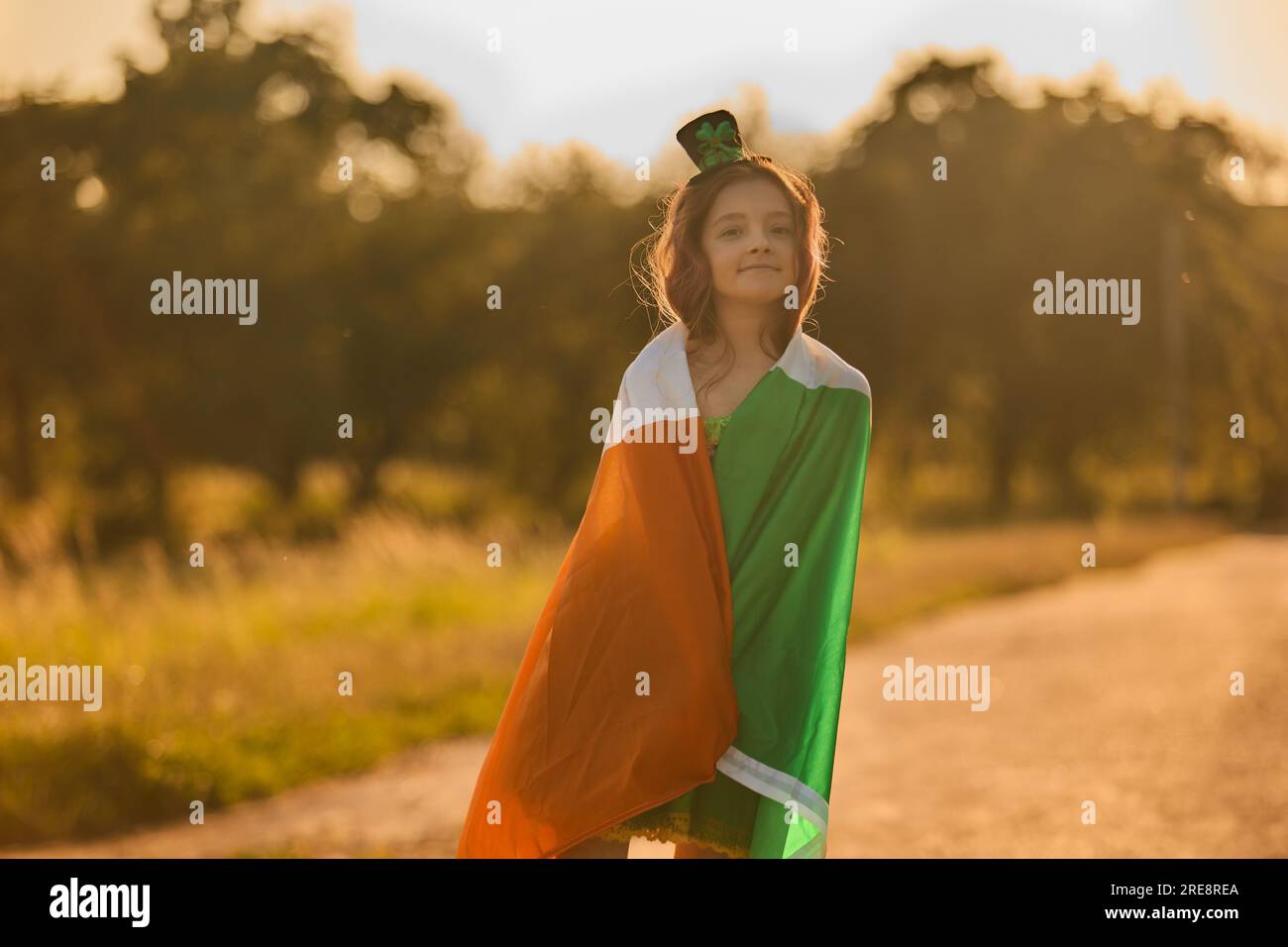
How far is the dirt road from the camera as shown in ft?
19.7

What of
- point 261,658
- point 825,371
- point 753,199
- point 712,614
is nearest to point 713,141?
point 753,199

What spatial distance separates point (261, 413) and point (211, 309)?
168cm

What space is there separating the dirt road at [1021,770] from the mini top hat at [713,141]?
3.61m

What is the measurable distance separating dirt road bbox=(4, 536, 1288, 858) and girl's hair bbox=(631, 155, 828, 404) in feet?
11.1

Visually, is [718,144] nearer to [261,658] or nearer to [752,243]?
[752,243]

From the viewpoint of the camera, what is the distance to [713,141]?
3205 mm

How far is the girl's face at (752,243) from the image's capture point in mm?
3104

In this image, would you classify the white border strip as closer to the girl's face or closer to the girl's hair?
the girl's hair

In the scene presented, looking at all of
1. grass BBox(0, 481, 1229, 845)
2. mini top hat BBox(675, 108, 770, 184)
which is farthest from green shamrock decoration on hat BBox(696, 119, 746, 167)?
grass BBox(0, 481, 1229, 845)

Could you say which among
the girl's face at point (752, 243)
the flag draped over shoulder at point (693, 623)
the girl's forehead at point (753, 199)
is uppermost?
the girl's forehead at point (753, 199)

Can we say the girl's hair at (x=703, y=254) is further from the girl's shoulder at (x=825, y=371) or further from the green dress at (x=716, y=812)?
the green dress at (x=716, y=812)

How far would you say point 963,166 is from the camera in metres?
29.3

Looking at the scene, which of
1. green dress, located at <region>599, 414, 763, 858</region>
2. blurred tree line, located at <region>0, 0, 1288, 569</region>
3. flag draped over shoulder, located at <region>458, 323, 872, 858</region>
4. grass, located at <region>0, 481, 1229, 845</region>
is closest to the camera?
flag draped over shoulder, located at <region>458, 323, 872, 858</region>

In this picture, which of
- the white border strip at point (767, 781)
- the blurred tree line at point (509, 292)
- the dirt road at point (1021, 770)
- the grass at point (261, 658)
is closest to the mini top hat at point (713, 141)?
Answer: the white border strip at point (767, 781)
